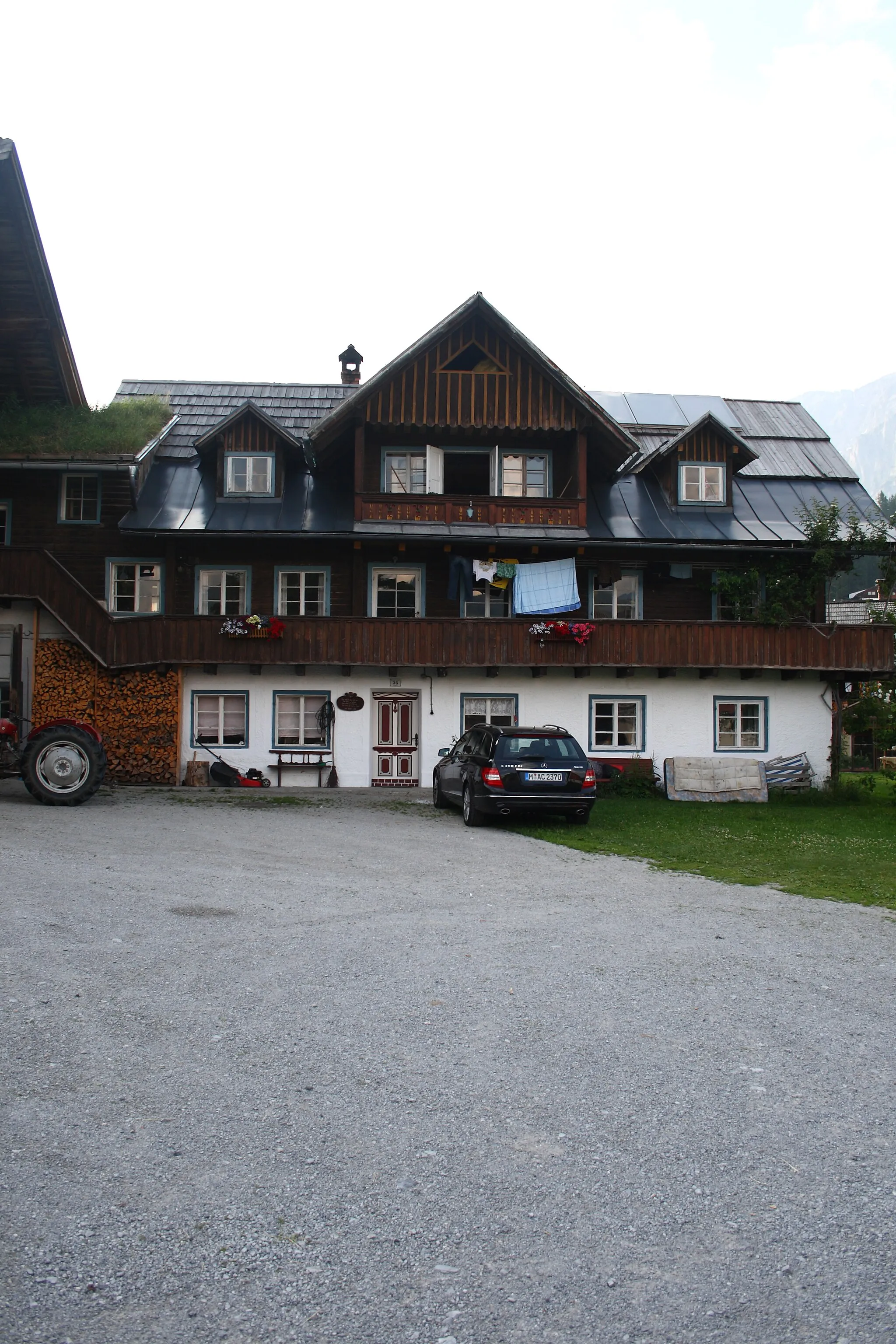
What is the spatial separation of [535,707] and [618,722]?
2042 millimetres

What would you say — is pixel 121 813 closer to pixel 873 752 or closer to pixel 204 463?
pixel 204 463

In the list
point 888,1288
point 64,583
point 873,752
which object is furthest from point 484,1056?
point 873,752

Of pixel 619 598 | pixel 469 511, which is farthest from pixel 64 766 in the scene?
pixel 619 598

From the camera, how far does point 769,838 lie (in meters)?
16.3

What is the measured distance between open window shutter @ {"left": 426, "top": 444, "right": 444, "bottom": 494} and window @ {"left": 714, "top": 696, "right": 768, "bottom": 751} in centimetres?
849

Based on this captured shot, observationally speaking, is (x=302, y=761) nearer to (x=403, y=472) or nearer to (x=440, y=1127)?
(x=403, y=472)

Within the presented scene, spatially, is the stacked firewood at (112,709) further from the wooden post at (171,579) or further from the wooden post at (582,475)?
the wooden post at (582,475)

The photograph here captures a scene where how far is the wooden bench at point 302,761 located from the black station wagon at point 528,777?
747cm

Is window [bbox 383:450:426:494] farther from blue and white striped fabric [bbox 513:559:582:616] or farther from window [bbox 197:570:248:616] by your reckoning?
A: window [bbox 197:570:248:616]

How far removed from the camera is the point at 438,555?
24.9m

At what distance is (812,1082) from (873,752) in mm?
35258

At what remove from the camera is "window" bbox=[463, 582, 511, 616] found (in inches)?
987

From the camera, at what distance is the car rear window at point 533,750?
16.2 m

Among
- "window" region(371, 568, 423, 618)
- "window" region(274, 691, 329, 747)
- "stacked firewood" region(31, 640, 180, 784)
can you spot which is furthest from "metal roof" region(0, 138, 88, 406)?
"window" region(274, 691, 329, 747)
